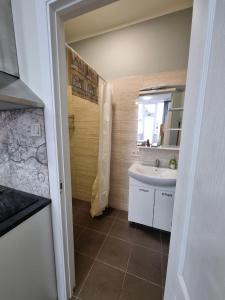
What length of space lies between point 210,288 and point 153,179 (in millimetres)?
1163

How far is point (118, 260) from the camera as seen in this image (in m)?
1.43

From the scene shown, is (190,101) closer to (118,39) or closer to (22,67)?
(22,67)

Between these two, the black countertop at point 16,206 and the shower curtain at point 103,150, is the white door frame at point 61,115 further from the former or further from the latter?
the shower curtain at point 103,150

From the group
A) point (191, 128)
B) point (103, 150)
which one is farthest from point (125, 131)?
point (191, 128)

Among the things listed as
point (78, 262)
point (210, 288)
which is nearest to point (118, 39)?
point (210, 288)

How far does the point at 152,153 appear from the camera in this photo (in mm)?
1963

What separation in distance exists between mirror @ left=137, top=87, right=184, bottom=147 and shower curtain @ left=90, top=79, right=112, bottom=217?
0.43 meters

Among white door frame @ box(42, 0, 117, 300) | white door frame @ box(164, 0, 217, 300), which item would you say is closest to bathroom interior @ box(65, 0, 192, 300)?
white door frame @ box(42, 0, 117, 300)

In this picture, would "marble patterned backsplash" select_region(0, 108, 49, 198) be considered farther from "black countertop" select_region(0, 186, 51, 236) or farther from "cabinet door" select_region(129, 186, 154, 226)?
"cabinet door" select_region(129, 186, 154, 226)

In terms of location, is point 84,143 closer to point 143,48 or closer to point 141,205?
point 141,205

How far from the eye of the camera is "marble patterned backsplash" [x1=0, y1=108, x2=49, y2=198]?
92 cm

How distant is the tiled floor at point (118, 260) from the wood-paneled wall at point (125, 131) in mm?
480

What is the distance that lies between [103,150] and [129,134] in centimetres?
45

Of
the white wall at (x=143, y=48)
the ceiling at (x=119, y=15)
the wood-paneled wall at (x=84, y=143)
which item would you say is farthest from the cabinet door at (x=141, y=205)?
the ceiling at (x=119, y=15)
